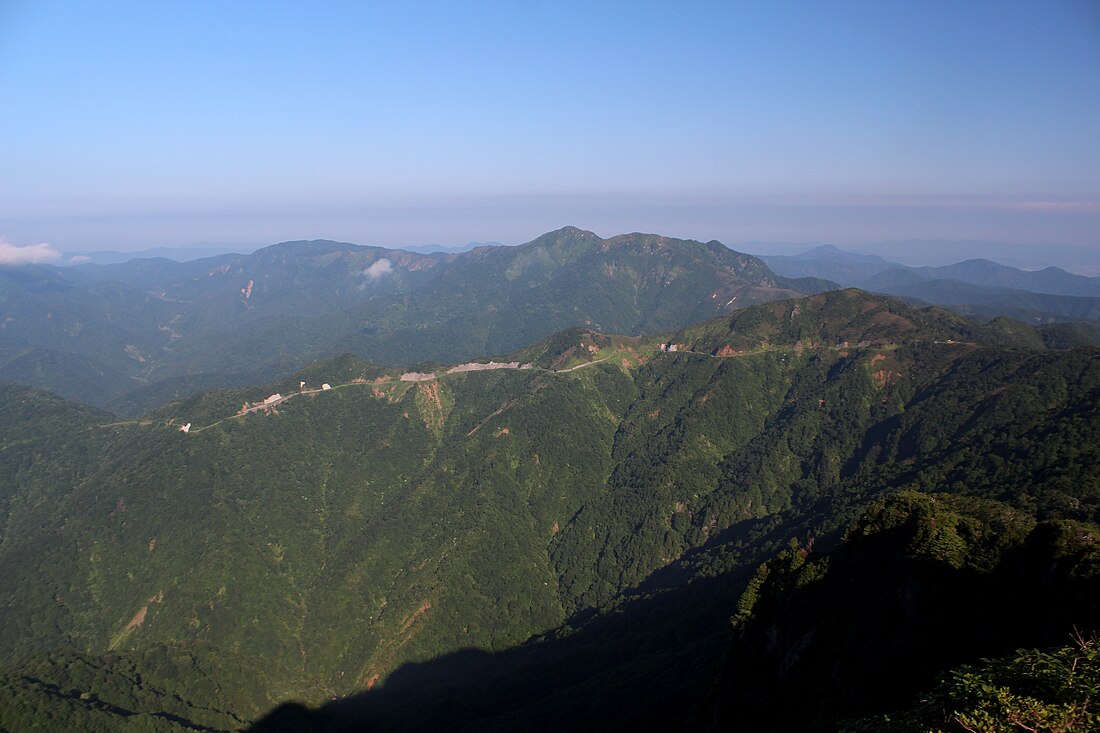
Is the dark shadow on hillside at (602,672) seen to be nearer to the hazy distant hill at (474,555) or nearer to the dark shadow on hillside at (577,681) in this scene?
the dark shadow on hillside at (577,681)

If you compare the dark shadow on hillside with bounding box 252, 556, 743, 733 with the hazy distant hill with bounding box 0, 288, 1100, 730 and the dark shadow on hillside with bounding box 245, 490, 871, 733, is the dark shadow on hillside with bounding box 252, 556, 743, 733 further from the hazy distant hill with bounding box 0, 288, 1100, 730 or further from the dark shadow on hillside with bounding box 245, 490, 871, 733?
the hazy distant hill with bounding box 0, 288, 1100, 730

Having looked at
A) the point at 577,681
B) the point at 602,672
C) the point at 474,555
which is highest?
the point at 602,672

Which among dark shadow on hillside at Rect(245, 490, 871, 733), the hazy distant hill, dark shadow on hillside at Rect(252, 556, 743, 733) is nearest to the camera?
dark shadow on hillside at Rect(252, 556, 743, 733)

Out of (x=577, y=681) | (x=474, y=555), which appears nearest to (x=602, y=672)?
(x=577, y=681)

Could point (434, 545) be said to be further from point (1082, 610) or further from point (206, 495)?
point (1082, 610)

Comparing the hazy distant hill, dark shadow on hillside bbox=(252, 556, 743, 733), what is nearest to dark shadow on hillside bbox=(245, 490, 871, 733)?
dark shadow on hillside bbox=(252, 556, 743, 733)

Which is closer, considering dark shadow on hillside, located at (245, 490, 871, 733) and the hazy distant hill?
dark shadow on hillside, located at (245, 490, 871, 733)

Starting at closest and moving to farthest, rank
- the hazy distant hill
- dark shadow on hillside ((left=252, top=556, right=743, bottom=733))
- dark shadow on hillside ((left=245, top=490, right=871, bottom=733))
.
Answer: dark shadow on hillside ((left=252, top=556, right=743, bottom=733)), dark shadow on hillside ((left=245, top=490, right=871, bottom=733)), the hazy distant hill

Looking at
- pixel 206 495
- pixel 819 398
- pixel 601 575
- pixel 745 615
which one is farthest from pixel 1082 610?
pixel 206 495

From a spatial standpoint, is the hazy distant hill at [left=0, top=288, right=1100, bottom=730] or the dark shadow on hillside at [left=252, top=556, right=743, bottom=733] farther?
the hazy distant hill at [left=0, top=288, right=1100, bottom=730]

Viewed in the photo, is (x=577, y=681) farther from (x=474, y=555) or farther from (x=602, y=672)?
(x=474, y=555)
